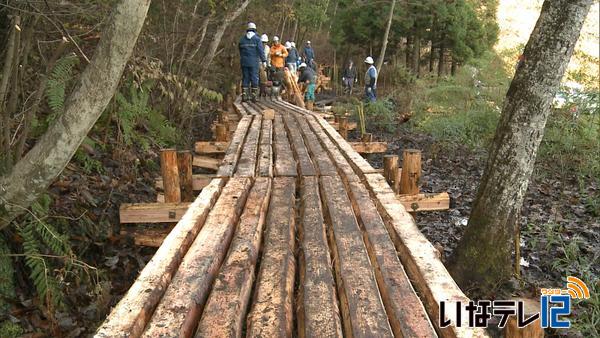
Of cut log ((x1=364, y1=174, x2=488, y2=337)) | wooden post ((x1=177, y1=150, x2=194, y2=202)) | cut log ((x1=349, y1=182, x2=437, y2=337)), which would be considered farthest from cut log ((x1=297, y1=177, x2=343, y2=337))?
wooden post ((x1=177, y1=150, x2=194, y2=202))

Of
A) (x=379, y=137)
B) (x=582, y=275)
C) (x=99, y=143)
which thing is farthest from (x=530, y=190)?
(x=99, y=143)

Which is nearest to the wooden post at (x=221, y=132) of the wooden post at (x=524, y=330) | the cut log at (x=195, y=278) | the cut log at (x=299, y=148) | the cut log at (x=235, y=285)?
the cut log at (x=299, y=148)

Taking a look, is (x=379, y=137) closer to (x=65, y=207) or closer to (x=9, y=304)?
(x=65, y=207)

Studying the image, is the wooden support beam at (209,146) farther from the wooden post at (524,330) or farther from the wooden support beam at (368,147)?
the wooden post at (524,330)

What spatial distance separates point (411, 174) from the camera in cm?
507

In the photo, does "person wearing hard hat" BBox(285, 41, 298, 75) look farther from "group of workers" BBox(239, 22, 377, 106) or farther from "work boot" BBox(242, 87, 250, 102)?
"work boot" BBox(242, 87, 250, 102)

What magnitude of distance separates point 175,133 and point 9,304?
5.14 metres

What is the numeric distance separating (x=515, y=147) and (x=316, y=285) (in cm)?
278

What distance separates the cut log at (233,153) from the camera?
15.1ft

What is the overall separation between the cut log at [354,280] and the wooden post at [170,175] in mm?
1688

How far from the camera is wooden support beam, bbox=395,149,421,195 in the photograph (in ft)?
16.5

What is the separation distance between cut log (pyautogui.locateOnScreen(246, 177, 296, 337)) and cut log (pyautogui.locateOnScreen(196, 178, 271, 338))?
0.17 feet

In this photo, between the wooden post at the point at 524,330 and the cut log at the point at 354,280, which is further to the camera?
the cut log at the point at 354,280

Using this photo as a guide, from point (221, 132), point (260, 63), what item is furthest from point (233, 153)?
point (260, 63)
